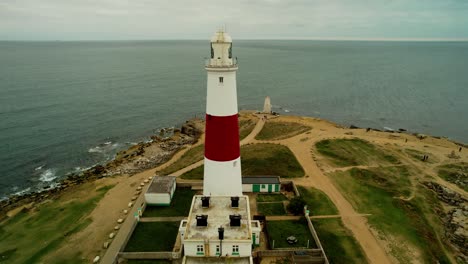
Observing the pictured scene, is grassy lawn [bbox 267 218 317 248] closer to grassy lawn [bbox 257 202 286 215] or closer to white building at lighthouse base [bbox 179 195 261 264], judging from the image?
grassy lawn [bbox 257 202 286 215]

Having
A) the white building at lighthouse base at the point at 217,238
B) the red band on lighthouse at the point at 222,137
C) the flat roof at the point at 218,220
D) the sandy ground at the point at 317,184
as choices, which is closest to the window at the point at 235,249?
the white building at lighthouse base at the point at 217,238

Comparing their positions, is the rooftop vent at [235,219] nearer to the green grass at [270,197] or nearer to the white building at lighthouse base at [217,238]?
the white building at lighthouse base at [217,238]

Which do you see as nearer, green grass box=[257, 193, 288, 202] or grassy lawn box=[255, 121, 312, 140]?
green grass box=[257, 193, 288, 202]

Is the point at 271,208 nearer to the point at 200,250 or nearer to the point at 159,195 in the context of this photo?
the point at 159,195

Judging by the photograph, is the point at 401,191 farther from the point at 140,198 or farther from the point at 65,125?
the point at 65,125

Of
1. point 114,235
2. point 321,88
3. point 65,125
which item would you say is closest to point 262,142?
point 114,235

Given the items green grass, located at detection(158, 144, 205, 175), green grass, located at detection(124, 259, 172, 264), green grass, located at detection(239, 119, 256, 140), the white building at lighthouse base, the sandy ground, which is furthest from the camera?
green grass, located at detection(239, 119, 256, 140)

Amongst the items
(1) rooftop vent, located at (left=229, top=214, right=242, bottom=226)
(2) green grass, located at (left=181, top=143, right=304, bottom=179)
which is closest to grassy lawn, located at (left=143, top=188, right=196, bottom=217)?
(2) green grass, located at (left=181, top=143, right=304, bottom=179)
